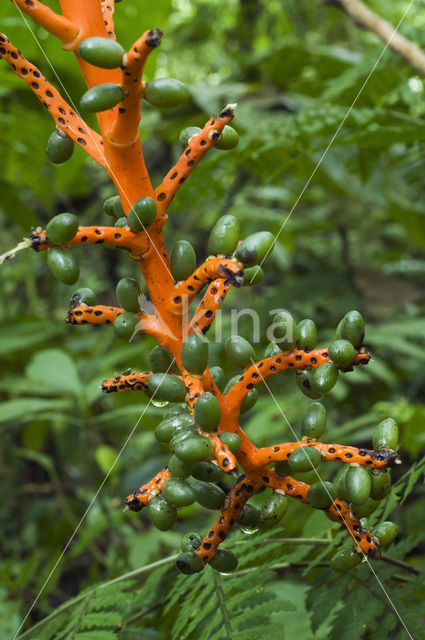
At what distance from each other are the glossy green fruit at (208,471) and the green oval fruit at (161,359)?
0.13 metres

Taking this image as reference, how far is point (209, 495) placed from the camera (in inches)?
24.3

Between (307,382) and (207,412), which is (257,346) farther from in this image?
(207,412)

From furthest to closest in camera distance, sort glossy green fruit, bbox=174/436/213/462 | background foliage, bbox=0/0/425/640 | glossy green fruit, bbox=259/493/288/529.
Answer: background foliage, bbox=0/0/425/640 < glossy green fruit, bbox=259/493/288/529 < glossy green fruit, bbox=174/436/213/462

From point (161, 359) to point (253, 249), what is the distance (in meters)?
0.18

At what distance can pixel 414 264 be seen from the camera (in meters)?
3.49

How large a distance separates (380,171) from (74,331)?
1.81 meters

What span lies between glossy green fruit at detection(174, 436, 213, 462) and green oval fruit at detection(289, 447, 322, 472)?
0.33 feet

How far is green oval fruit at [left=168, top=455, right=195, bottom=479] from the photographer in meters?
0.56

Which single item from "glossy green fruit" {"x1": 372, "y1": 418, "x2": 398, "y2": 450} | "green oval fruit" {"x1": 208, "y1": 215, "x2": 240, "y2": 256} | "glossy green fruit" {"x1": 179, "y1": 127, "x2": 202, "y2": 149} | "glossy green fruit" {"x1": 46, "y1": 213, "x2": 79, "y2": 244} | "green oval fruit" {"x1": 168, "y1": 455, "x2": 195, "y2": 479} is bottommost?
"glossy green fruit" {"x1": 372, "y1": 418, "x2": 398, "y2": 450}

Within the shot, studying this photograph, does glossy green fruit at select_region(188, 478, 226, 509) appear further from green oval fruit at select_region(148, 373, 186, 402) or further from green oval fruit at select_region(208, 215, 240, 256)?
green oval fruit at select_region(208, 215, 240, 256)

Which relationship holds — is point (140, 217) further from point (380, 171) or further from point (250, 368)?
point (380, 171)

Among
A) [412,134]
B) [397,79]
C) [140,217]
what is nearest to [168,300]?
[140,217]

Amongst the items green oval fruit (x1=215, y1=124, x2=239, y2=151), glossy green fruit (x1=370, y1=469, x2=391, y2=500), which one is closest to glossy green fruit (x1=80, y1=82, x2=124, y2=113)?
green oval fruit (x1=215, y1=124, x2=239, y2=151)

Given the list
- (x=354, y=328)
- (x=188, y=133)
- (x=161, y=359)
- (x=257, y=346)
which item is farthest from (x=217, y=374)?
(x=257, y=346)
